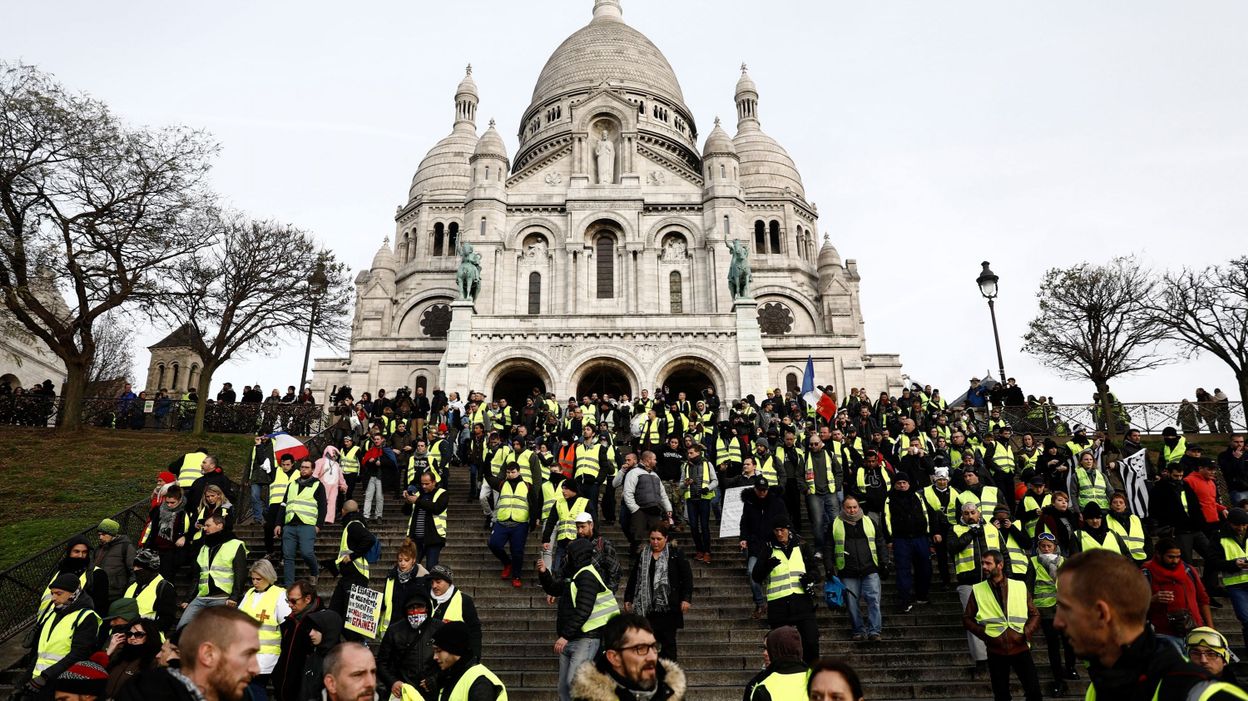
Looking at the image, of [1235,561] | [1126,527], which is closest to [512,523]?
[1126,527]

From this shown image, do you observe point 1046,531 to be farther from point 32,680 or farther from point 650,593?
point 32,680

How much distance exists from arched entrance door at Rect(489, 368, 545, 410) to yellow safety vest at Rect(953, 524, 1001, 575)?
2201 cm

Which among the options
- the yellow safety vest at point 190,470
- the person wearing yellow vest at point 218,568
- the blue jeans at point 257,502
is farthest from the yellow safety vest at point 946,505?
the blue jeans at point 257,502

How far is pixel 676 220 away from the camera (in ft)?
120

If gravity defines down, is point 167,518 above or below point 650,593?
above

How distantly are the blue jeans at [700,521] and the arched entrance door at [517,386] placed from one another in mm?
18859

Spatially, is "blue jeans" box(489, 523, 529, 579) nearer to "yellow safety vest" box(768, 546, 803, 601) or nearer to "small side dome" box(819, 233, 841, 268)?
"yellow safety vest" box(768, 546, 803, 601)

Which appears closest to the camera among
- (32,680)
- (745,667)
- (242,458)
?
(32,680)

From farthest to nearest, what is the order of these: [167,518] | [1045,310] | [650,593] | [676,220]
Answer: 1. [676,220]
2. [1045,310]
3. [167,518]
4. [650,593]

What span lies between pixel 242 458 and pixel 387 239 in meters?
26.4

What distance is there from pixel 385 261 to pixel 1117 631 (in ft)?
142

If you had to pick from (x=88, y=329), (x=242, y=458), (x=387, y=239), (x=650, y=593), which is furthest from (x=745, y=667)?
(x=387, y=239)

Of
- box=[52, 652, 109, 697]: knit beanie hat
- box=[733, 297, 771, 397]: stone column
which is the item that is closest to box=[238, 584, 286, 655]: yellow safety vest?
box=[52, 652, 109, 697]: knit beanie hat

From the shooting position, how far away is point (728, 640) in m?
9.75
